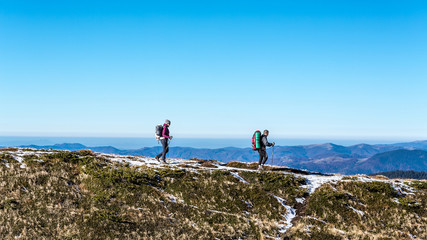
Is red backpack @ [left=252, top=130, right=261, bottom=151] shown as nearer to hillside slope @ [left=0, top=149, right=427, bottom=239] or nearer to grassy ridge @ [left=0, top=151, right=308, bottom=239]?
hillside slope @ [left=0, top=149, right=427, bottom=239]

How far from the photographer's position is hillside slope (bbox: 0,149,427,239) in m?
15.2

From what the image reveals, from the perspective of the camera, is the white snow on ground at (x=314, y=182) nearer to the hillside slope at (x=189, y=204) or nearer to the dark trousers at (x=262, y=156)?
the hillside slope at (x=189, y=204)

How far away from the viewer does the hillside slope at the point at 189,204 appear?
15.2 meters

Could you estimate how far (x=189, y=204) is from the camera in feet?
62.1

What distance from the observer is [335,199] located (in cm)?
2036

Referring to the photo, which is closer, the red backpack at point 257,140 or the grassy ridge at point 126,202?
the grassy ridge at point 126,202

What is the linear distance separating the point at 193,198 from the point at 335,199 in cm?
987

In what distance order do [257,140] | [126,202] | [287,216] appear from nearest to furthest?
[126,202] < [287,216] < [257,140]

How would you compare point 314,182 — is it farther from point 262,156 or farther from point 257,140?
point 257,140

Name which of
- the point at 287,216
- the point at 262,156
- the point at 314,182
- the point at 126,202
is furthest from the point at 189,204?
the point at 314,182

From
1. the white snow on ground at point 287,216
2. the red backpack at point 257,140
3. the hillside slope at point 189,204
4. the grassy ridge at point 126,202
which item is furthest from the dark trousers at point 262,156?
the white snow on ground at point 287,216

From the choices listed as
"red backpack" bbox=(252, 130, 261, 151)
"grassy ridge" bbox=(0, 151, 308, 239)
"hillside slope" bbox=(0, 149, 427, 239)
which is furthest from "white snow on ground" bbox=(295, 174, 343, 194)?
"red backpack" bbox=(252, 130, 261, 151)

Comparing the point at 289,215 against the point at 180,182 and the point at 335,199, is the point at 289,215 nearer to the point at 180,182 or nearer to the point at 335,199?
the point at 335,199

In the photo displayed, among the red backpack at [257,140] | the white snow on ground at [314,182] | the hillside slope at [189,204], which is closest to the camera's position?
the hillside slope at [189,204]
